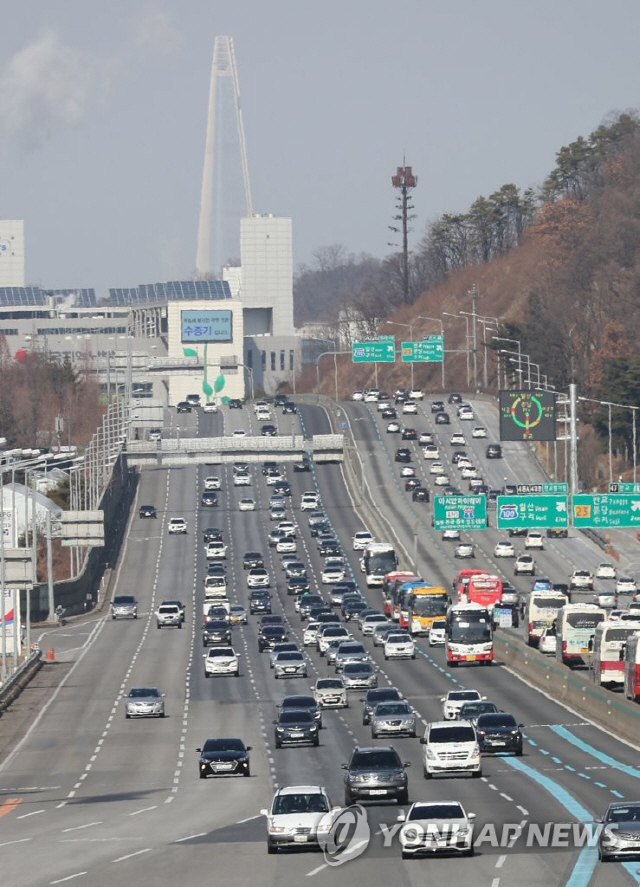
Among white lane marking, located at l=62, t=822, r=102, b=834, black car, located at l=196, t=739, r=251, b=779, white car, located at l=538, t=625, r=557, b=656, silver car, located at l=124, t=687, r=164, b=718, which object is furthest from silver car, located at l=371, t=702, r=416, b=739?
white car, located at l=538, t=625, r=557, b=656

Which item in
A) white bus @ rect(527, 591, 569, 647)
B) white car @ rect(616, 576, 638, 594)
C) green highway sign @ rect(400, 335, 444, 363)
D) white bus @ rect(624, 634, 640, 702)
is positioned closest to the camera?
white bus @ rect(624, 634, 640, 702)

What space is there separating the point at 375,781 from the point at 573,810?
14.0 feet

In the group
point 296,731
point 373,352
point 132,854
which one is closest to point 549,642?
point 296,731

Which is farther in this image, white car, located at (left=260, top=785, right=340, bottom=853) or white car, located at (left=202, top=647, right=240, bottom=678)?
white car, located at (left=202, top=647, right=240, bottom=678)

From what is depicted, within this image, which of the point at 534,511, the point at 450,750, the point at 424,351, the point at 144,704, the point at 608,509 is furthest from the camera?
the point at 424,351

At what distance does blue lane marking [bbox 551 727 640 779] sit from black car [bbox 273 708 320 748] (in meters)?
7.28

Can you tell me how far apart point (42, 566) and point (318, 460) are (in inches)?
1221

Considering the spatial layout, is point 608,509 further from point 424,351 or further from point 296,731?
point 424,351

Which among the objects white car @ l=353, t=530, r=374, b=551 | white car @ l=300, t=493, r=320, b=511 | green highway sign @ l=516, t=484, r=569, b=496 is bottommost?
white car @ l=353, t=530, r=374, b=551

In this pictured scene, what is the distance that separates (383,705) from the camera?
54.1m

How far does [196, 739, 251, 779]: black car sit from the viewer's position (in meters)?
47.1

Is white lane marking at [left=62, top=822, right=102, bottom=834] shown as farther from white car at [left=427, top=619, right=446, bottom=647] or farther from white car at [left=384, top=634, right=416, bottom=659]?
white car at [left=427, top=619, right=446, bottom=647]

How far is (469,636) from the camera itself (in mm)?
76312

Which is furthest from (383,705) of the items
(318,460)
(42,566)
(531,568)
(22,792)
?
(318,460)
